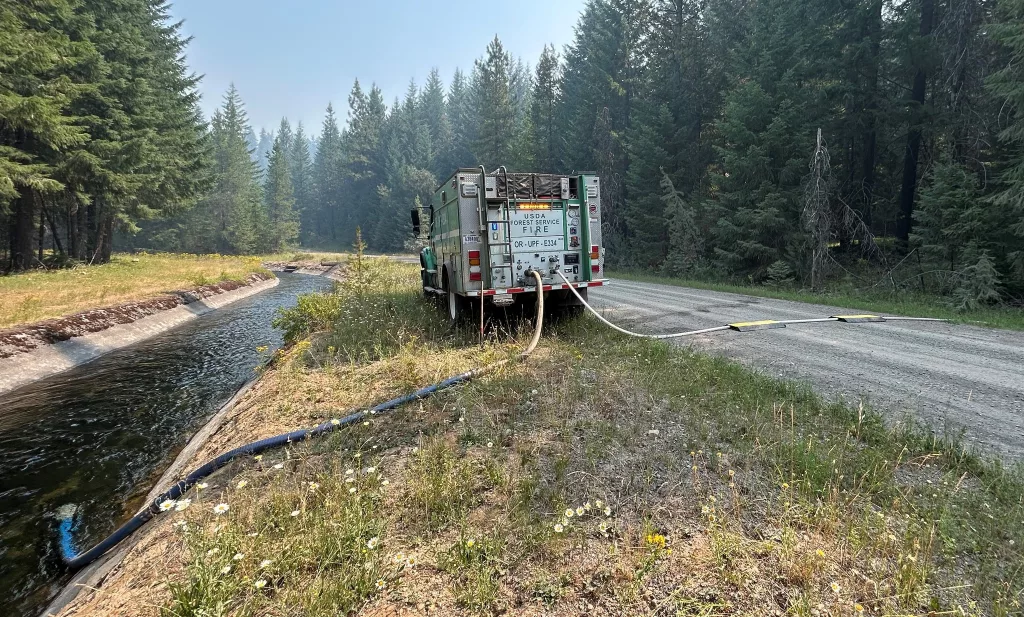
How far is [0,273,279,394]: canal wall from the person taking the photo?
29.9 feet

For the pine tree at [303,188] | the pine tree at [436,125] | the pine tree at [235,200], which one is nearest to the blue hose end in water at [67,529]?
the pine tree at [235,200]

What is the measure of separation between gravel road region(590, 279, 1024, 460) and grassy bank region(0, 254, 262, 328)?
49.5 ft

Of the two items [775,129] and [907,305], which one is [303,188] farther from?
[907,305]

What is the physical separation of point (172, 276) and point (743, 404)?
26.7 m

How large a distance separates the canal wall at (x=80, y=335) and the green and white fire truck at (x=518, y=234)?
9017mm

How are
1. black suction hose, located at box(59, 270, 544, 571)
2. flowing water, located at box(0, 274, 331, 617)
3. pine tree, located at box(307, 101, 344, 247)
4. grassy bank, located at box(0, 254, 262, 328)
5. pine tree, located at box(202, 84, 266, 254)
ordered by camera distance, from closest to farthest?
black suction hose, located at box(59, 270, 544, 571)
flowing water, located at box(0, 274, 331, 617)
grassy bank, located at box(0, 254, 262, 328)
pine tree, located at box(202, 84, 266, 254)
pine tree, located at box(307, 101, 344, 247)

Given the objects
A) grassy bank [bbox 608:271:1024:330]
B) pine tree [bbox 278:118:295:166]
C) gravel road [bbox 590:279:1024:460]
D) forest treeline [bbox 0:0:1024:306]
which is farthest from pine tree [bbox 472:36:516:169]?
pine tree [bbox 278:118:295:166]

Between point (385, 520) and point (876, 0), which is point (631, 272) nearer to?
point (876, 0)

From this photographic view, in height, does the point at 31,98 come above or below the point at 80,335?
above

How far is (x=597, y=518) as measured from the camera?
318 centimetres

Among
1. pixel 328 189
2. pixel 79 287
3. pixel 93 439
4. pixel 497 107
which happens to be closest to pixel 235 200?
pixel 328 189

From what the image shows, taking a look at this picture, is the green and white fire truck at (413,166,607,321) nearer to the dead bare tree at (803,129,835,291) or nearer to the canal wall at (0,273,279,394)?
the canal wall at (0,273,279,394)

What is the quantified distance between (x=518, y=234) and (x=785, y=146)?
15.9 metres

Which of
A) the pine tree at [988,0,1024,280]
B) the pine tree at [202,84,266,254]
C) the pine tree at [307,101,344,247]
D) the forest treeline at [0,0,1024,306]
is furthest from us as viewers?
the pine tree at [307,101,344,247]
